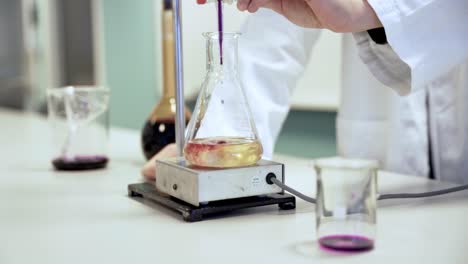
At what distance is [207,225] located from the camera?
0.78 metres

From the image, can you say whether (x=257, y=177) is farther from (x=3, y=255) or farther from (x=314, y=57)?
(x=314, y=57)

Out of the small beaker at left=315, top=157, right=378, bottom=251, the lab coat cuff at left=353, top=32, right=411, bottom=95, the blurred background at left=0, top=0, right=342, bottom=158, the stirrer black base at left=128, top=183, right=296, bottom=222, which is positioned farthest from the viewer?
the blurred background at left=0, top=0, right=342, bottom=158

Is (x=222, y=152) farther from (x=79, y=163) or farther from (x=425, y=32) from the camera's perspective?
(x=79, y=163)

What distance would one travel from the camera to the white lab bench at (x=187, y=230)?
2.14ft

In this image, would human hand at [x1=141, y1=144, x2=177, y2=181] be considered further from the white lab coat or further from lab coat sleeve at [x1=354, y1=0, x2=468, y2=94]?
lab coat sleeve at [x1=354, y1=0, x2=468, y2=94]

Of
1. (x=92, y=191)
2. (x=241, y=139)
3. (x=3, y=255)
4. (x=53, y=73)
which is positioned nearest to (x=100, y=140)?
(x=92, y=191)

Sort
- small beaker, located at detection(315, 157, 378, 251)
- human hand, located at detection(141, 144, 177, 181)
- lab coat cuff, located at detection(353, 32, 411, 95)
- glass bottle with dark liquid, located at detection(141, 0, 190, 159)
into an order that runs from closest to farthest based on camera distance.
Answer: small beaker, located at detection(315, 157, 378, 251), lab coat cuff, located at detection(353, 32, 411, 95), human hand, located at detection(141, 144, 177, 181), glass bottle with dark liquid, located at detection(141, 0, 190, 159)

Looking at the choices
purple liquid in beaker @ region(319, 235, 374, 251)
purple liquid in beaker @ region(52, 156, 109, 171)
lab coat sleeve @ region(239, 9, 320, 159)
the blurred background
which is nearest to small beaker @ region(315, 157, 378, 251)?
purple liquid in beaker @ region(319, 235, 374, 251)

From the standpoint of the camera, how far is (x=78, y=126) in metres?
1.27

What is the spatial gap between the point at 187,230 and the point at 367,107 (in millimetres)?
687

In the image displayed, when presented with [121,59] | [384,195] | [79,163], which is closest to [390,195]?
[384,195]

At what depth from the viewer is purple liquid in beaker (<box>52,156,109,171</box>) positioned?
1.24 m

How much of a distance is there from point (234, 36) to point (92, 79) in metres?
2.48

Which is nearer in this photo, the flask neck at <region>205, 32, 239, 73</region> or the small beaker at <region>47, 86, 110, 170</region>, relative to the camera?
the flask neck at <region>205, 32, 239, 73</region>
